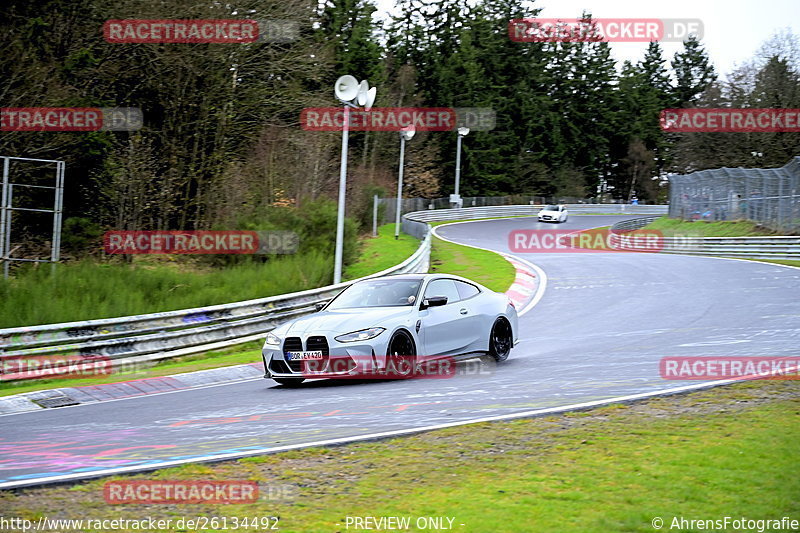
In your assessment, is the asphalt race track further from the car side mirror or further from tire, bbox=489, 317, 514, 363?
the car side mirror

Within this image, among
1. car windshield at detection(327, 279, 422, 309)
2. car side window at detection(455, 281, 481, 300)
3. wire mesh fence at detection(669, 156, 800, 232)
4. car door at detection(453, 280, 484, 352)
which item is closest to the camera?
car windshield at detection(327, 279, 422, 309)

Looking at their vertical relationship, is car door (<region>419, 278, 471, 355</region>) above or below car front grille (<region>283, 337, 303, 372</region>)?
above

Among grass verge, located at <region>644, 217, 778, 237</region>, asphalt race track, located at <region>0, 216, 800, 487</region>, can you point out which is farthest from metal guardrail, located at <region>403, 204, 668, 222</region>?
asphalt race track, located at <region>0, 216, 800, 487</region>

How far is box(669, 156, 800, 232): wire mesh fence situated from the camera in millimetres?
38656

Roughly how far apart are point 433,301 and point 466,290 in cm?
147

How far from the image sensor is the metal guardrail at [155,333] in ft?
46.3

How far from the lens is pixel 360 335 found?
36.9 feet

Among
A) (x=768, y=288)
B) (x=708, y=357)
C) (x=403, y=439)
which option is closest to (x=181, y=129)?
(x=768, y=288)

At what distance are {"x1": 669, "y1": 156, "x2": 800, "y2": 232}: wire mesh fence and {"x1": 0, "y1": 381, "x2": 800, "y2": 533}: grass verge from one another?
33315mm

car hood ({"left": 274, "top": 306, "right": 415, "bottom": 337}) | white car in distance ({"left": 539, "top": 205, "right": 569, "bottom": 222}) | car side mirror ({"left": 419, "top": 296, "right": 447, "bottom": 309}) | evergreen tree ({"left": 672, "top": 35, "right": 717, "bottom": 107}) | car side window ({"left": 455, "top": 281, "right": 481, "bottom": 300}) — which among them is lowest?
car hood ({"left": 274, "top": 306, "right": 415, "bottom": 337})

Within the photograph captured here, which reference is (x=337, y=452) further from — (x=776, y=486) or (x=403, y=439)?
(x=776, y=486)

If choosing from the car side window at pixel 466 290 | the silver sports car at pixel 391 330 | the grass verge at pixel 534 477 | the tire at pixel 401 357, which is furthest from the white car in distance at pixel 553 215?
the grass verge at pixel 534 477

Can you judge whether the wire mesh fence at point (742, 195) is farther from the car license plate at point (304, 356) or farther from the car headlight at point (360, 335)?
the car license plate at point (304, 356)

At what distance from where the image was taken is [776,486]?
5793 millimetres
